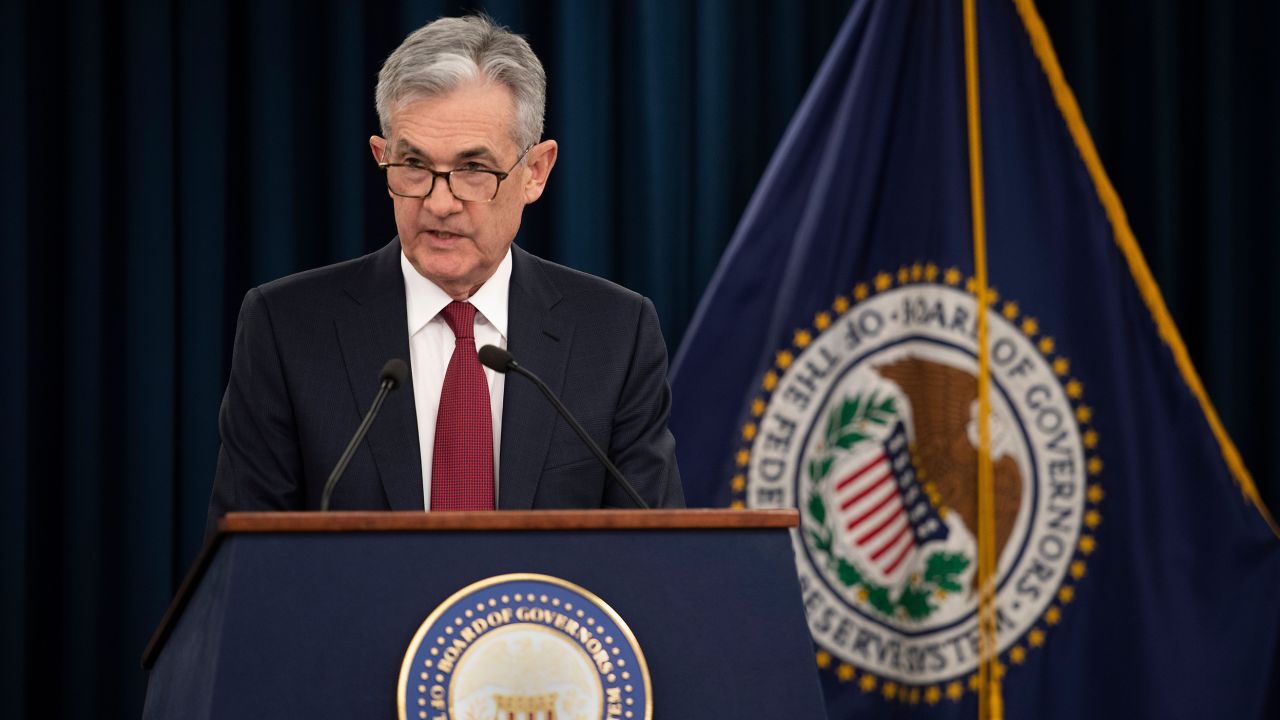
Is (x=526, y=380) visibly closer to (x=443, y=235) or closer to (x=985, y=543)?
(x=443, y=235)

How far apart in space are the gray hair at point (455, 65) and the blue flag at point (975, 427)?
120 cm

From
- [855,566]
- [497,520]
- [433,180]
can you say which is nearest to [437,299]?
[433,180]

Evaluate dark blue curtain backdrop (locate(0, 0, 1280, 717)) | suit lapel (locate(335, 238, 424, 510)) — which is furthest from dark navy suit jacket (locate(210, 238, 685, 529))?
dark blue curtain backdrop (locate(0, 0, 1280, 717))

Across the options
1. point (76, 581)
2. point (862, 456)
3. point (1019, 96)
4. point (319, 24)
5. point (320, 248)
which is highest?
point (319, 24)

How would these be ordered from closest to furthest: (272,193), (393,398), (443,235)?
(393,398)
(443,235)
(272,193)

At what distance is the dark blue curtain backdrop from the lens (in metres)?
3.22

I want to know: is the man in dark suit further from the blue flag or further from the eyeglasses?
the blue flag

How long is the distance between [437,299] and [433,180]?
0.16 m

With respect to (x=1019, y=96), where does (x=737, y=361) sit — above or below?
below

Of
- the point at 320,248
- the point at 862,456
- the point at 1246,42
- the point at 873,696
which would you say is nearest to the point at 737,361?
the point at 862,456

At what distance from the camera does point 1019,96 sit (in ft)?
10.8

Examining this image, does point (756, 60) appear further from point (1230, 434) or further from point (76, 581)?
point (76, 581)

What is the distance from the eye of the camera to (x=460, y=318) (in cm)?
201

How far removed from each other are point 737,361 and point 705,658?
1.84 meters
